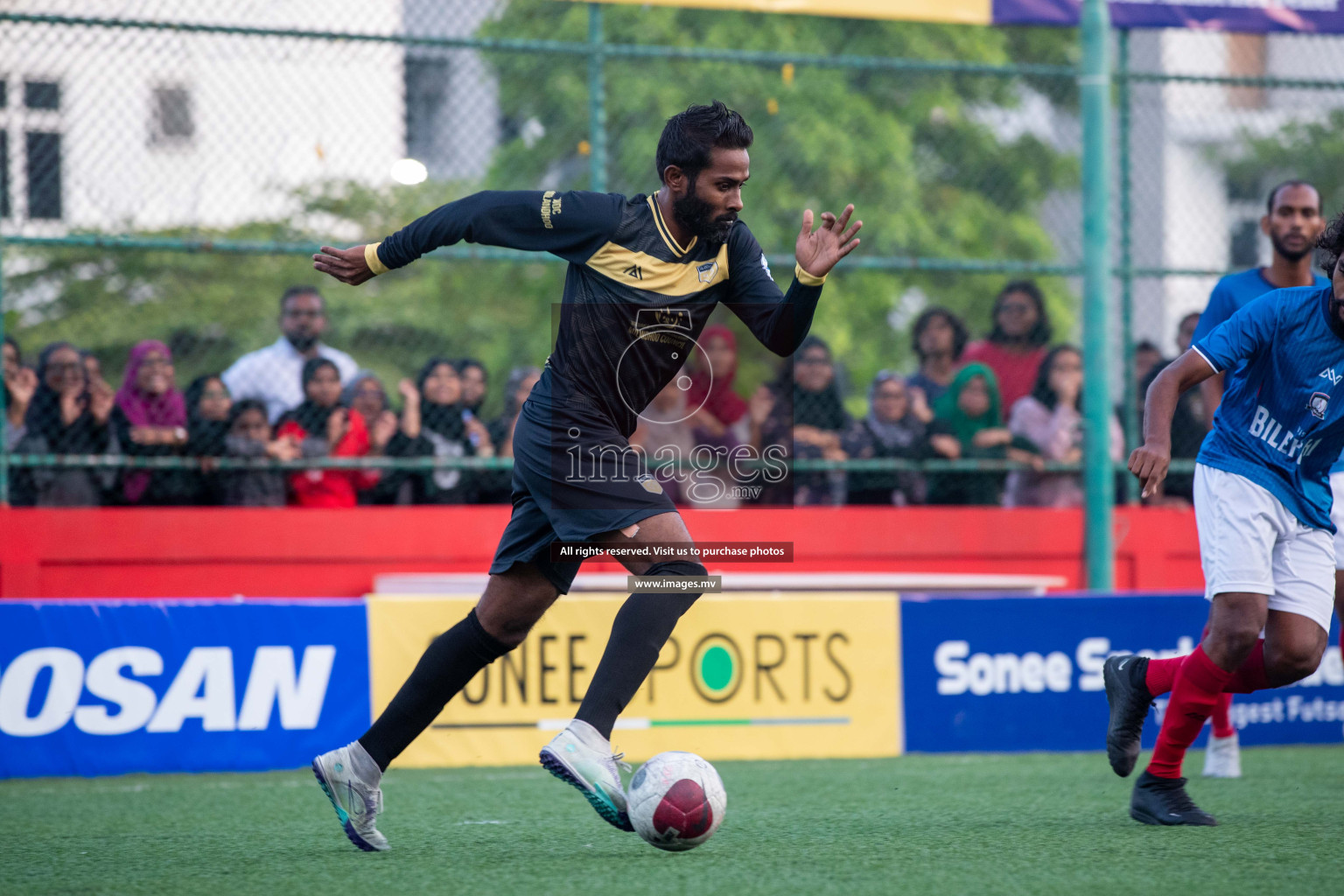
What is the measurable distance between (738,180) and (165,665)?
4.07m

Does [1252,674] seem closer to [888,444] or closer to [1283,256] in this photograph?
[1283,256]

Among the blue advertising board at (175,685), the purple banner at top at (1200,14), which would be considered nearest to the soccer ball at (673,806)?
the blue advertising board at (175,685)

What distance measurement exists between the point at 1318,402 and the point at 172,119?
281 inches

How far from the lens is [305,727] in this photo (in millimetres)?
7070

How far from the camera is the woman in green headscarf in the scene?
8.80 meters

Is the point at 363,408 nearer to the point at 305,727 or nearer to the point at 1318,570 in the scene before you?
the point at 305,727

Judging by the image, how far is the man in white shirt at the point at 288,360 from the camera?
8.19m

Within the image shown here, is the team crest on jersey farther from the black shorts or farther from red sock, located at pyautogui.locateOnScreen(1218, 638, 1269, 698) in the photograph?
the black shorts

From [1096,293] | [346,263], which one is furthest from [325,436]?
[1096,293]

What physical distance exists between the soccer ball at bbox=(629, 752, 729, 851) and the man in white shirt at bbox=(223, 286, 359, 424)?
4.74m

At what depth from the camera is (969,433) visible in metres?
8.83

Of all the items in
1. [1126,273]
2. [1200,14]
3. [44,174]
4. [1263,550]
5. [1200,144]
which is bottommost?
[1263,550]

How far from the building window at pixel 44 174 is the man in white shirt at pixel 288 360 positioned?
49.7 inches

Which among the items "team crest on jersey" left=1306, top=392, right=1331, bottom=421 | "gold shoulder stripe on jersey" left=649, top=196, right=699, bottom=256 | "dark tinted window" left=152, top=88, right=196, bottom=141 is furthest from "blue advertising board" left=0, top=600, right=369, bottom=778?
"team crest on jersey" left=1306, top=392, right=1331, bottom=421
